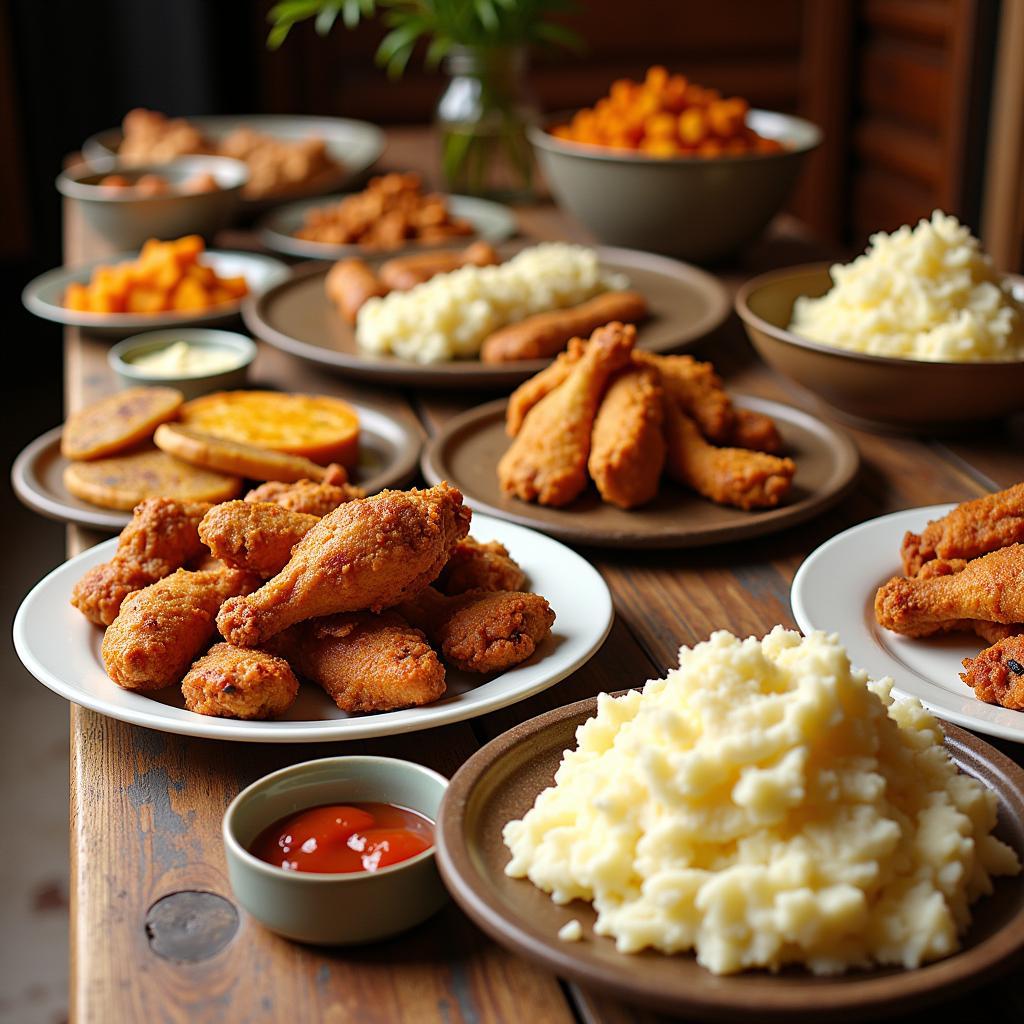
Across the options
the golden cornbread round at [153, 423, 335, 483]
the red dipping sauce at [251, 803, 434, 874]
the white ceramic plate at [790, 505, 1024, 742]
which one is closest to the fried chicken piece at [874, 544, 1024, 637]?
the white ceramic plate at [790, 505, 1024, 742]

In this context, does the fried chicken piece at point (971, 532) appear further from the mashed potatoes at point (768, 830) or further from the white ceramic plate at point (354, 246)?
the white ceramic plate at point (354, 246)

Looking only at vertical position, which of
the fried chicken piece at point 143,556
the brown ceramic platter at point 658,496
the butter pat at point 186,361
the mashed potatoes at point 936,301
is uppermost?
the mashed potatoes at point 936,301

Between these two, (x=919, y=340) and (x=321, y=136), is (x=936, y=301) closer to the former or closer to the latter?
(x=919, y=340)

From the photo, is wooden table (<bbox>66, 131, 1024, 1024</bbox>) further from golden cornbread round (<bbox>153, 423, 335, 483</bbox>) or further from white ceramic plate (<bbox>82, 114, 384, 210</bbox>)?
white ceramic plate (<bbox>82, 114, 384, 210</bbox>)

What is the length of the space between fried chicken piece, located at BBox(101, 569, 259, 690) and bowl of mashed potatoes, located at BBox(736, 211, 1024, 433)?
1.11 metres

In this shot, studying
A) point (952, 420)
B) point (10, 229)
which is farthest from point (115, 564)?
point (10, 229)

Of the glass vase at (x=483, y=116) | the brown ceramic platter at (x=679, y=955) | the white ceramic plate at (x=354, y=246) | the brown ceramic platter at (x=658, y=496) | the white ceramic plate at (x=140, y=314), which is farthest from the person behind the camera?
the glass vase at (x=483, y=116)

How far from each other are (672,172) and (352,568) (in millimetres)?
1903

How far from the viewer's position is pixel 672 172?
10.0 feet

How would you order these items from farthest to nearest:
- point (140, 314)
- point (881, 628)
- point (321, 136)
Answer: point (321, 136), point (140, 314), point (881, 628)

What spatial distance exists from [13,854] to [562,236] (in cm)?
219

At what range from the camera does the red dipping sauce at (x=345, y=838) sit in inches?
46.9

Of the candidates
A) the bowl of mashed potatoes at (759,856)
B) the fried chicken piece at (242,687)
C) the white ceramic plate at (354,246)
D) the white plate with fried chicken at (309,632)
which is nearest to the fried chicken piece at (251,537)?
the white plate with fried chicken at (309,632)

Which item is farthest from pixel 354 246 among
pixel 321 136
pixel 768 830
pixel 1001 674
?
pixel 768 830
